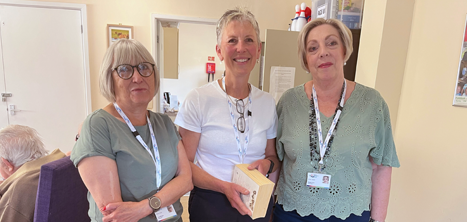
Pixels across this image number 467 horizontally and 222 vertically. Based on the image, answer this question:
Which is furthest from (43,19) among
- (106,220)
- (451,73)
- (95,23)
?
(451,73)

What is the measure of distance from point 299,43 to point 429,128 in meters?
1.14

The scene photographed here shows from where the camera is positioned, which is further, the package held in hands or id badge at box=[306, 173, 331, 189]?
id badge at box=[306, 173, 331, 189]

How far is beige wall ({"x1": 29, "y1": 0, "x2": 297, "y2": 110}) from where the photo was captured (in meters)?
3.29

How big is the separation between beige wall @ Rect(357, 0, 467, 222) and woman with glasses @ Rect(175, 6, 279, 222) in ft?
3.86

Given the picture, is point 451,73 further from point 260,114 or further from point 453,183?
point 260,114

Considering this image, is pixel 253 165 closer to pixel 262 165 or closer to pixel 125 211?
pixel 262 165

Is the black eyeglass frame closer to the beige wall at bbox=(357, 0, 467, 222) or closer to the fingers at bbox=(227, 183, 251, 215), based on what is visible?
the fingers at bbox=(227, 183, 251, 215)

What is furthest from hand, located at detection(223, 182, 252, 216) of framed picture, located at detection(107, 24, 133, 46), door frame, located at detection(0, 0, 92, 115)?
door frame, located at detection(0, 0, 92, 115)

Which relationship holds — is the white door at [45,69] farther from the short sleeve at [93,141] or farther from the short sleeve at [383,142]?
the short sleeve at [383,142]

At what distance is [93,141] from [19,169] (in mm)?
1019

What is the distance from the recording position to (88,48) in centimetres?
331

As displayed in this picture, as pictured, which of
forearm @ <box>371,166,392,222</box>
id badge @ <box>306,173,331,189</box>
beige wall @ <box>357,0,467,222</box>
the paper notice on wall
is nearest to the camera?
id badge @ <box>306,173,331,189</box>

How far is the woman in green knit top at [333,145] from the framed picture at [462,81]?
2.10 feet

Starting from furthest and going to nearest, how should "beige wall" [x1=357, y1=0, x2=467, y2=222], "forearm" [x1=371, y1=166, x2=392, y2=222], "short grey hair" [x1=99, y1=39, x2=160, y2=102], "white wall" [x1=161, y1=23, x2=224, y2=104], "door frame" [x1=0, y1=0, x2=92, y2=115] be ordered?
"white wall" [x1=161, y1=23, x2=224, y2=104] → "door frame" [x1=0, y1=0, x2=92, y2=115] → "beige wall" [x1=357, y1=0, x2=467, y2=222] → "forearm" [x1=371, y1=166, x2=392, y2=222] → "short grey hair" [x1=99, y1=39, x2=160, y2=102]
